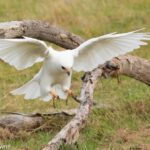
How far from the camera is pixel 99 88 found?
33.0ft

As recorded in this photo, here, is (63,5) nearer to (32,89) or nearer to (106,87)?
(106,87)

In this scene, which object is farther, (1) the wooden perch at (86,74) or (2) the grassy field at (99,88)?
(2) the grassy field at (99,88)

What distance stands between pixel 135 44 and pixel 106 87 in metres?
3.01

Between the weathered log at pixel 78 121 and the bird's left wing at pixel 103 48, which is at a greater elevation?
the bird's left wing at pixel 103 48

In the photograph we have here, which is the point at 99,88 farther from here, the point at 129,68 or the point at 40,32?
the point at 40,32

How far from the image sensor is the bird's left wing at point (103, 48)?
7064 mm

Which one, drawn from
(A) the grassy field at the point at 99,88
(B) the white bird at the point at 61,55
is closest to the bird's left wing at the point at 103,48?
(B) the white bird at the point at 61,55

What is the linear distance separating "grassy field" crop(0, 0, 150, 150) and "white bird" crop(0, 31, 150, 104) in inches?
25.3

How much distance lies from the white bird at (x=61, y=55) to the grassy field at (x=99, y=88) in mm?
642

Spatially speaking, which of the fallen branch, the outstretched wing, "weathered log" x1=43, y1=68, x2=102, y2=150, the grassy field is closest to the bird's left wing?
"weathered log" x1=43, y1=68, x2=102, y2=150

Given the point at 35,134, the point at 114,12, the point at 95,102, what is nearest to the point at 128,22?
the point at 114,12

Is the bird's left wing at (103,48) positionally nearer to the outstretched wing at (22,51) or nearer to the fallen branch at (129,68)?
the outstretched wing at (22,51)

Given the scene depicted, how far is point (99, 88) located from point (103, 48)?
276 centimetres

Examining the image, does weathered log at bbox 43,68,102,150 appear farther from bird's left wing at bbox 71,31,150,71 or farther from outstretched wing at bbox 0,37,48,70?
outstretched wing at bbox 0,37,48,70
